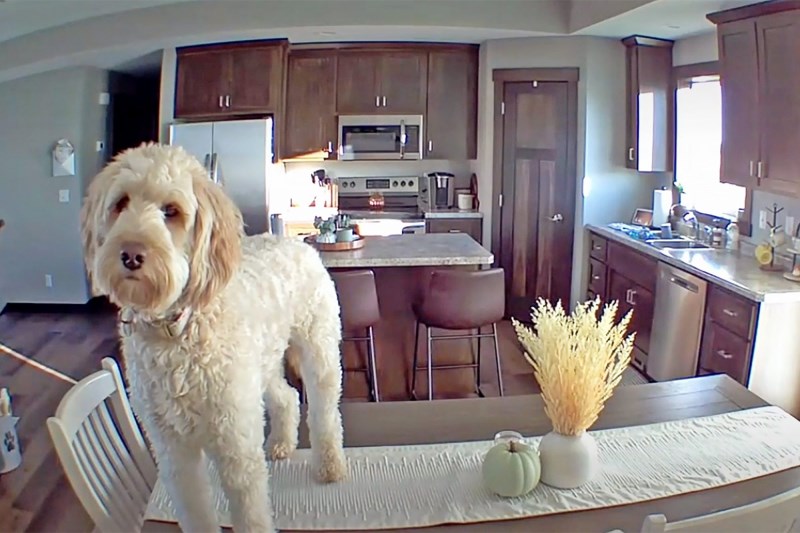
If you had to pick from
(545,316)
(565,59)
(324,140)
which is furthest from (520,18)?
(545,316)

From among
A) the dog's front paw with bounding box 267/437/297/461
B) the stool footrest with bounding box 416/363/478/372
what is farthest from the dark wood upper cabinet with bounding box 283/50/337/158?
the dog's front paw with bounding box 267/437/297/461

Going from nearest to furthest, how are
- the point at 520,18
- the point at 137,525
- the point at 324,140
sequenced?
the point at 137,525 < the point at 520,18 < the point at 324,140

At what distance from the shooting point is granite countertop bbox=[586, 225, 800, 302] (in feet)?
11.0

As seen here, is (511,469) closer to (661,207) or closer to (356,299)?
(356,299)

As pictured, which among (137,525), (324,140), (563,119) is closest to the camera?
(137,525)

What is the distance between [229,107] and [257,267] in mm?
4946

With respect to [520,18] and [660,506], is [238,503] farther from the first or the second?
[520,18]

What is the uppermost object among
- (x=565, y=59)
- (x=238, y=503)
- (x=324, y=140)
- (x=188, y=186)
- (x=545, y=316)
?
(x=565, y=59)

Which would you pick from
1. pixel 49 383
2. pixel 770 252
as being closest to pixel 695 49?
pixel 770 252

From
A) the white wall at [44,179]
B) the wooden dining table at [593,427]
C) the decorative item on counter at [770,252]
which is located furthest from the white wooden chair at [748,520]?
the white wall at [44,179]

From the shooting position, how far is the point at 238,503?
1.29 meters

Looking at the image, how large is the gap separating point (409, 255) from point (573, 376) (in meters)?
2.57

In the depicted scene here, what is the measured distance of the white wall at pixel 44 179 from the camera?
21.7ft

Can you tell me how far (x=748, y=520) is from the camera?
104 cm
